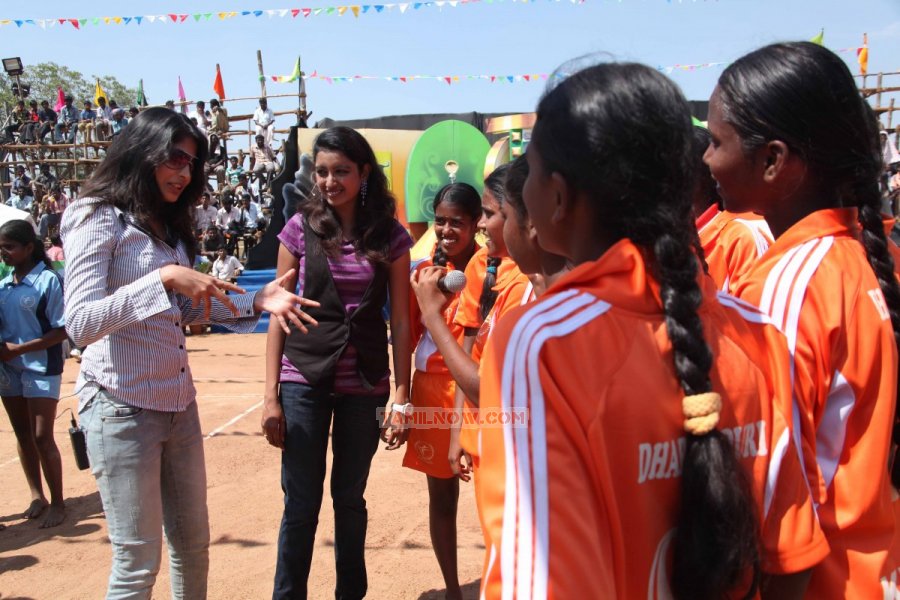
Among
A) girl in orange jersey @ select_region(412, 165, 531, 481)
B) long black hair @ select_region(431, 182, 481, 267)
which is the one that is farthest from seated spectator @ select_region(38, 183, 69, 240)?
girl in orange jersey @ select_region(412, 165, 531, 481)

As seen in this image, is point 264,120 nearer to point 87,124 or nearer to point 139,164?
point 87,124

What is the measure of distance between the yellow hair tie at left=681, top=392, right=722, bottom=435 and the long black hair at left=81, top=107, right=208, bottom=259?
2.04m

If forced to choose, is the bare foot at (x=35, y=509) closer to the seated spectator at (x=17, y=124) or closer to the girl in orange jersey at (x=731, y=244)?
the girl in orange jersey at (x=731, y=244)

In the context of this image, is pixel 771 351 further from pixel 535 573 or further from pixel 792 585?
pixel 535 573

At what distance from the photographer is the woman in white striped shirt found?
87.4 inches

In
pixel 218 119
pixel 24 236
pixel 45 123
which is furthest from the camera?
pixel 45 123

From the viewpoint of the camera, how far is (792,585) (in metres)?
1.10

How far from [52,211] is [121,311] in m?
21.4

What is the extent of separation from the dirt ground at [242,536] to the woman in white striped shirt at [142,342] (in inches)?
45.3

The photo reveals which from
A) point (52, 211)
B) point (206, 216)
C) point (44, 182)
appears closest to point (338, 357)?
point (206, 216)

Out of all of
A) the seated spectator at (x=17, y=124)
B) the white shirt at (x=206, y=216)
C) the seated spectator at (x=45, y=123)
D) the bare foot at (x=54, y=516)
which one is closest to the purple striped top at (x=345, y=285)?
the bare foot at (x=54, y=516)

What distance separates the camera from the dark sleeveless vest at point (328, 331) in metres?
2.76

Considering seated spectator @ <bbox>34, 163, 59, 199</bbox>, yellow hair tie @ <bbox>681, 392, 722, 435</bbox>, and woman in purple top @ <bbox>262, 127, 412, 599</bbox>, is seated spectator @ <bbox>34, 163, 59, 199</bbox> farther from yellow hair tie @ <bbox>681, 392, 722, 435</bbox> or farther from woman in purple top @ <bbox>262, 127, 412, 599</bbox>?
yellow hair tie @ <bbox>681, 392, 722, 435</bbox>

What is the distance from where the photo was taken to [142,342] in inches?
92.5
